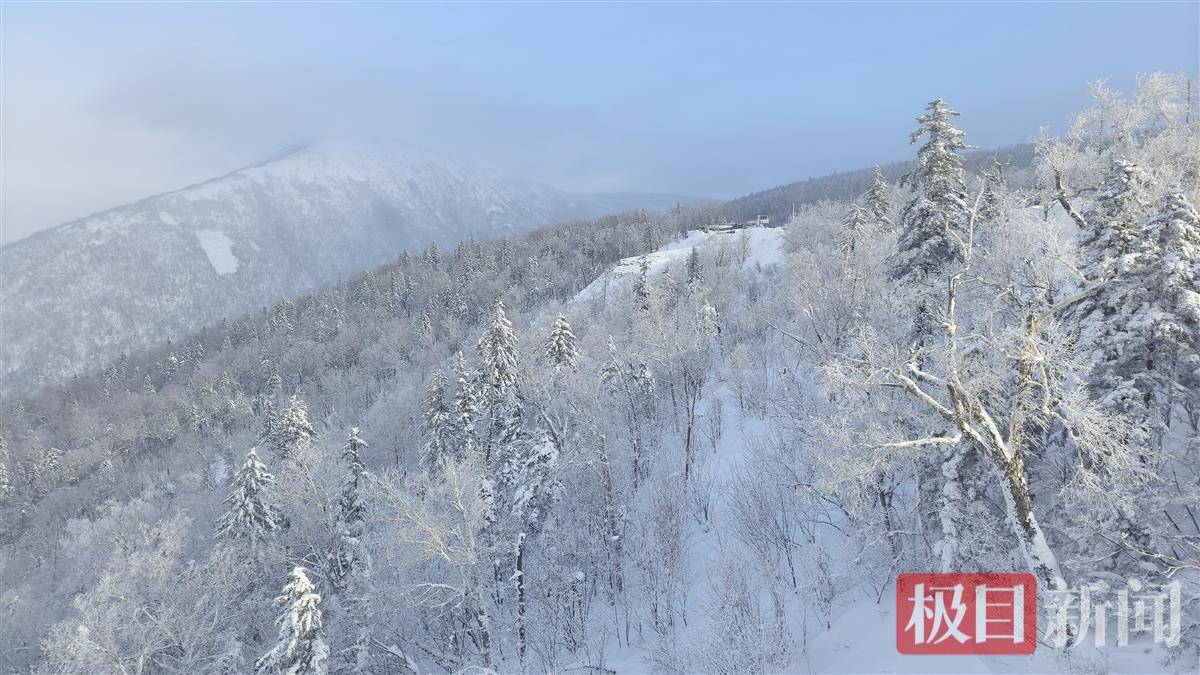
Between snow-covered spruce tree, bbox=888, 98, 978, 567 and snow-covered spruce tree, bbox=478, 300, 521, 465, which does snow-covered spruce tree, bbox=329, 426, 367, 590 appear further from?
snow-covered spruce tree, bbox=888, 98, 978, 567

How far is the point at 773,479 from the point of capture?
1008 inches

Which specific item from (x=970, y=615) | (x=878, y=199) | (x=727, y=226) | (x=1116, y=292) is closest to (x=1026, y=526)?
(x=970, y=615)

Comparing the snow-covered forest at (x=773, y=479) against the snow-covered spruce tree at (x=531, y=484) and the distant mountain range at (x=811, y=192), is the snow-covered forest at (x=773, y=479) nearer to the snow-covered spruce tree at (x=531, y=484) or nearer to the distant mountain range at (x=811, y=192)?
the snow-covered spruce tree at (x=531, y=484)

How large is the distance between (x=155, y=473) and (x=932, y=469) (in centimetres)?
9269

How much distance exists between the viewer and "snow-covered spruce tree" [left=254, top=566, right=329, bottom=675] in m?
19.6

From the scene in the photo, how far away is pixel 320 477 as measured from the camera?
2923 cm

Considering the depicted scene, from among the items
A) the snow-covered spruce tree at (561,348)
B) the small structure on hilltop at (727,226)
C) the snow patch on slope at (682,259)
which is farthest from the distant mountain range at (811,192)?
the snow-covered spruce tree at (561,348)

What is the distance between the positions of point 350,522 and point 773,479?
22492 mm

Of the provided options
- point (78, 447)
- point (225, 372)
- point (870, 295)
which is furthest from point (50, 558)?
point (870, 295)

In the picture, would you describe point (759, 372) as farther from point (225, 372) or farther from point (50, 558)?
point (225, 372)

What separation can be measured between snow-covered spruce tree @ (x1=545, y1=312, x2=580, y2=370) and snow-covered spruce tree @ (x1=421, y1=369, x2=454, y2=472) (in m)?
8.18

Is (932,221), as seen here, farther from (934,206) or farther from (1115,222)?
(1115,222)

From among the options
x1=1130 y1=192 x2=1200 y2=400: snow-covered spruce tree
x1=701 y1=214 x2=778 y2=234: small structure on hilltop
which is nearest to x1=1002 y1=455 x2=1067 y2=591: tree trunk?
x1=1130 y1=192 x2=1200 y2=400: snow-covered spruce tree

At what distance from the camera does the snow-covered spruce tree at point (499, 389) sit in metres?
33.3
